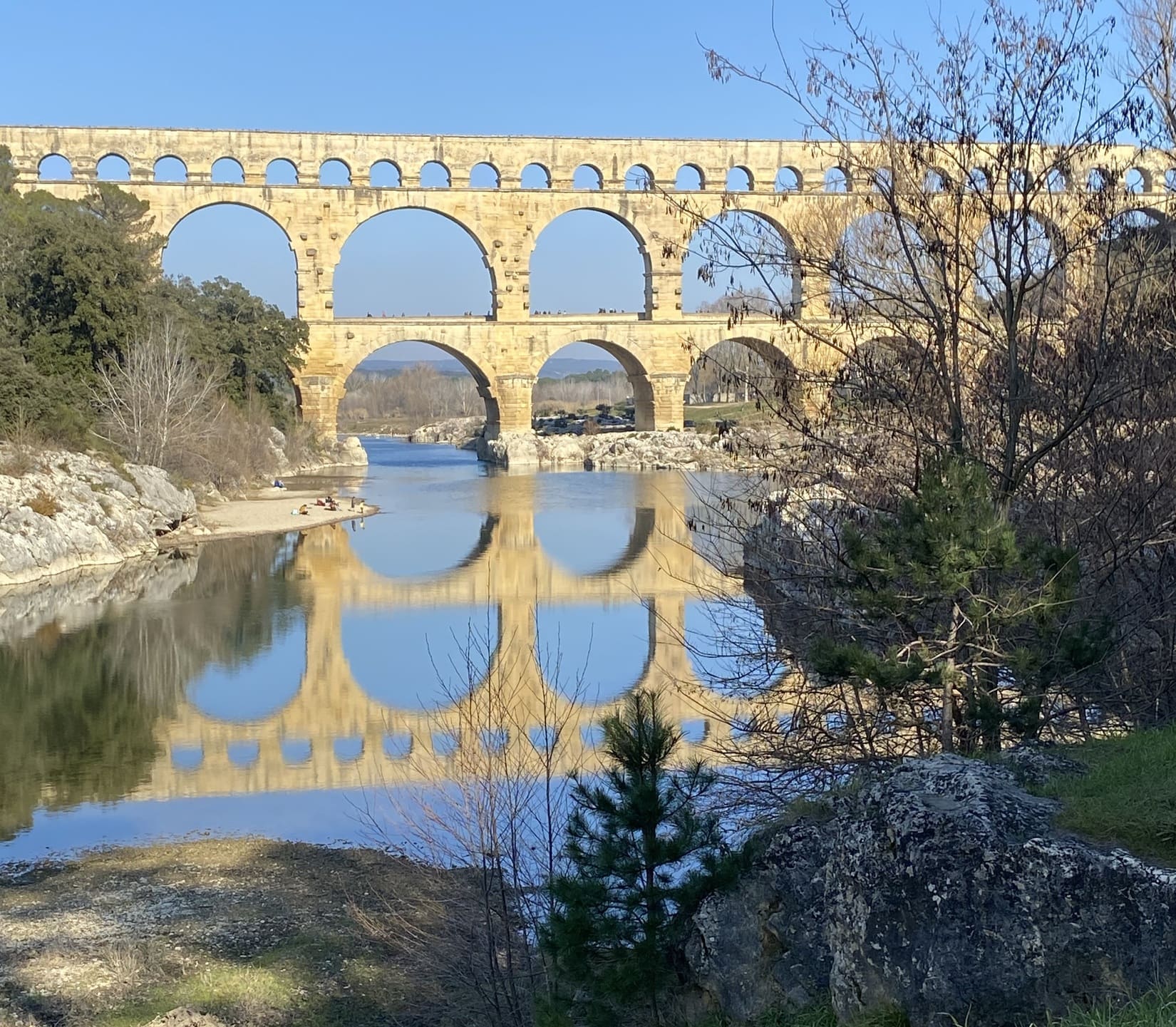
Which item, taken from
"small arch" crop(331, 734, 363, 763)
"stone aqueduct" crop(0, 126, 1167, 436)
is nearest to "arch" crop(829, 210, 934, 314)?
"small arch" crop(331, 734, 363, 763)

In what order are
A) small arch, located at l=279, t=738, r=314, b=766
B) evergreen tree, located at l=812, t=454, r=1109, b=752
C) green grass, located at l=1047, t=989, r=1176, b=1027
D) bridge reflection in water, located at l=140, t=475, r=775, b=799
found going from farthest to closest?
small arch, located at l=279, t=738, r=314, b=766, bridge reflection in water, located at l=140, t=475, r=775, b=799, evergreen tree, located at l=812, t=454, r=1109, b=752, green grass, located at l=1047, t=989, r=1176, b=1027

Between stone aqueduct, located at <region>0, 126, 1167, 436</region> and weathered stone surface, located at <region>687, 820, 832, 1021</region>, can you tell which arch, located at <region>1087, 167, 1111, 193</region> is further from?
stone aqueduct, located at <region>0, 126, 1167, 436</region>

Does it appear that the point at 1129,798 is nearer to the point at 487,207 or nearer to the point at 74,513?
the point at 74,513

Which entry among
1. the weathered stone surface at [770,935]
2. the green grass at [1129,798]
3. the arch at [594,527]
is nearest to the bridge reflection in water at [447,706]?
the arch at [594,527]

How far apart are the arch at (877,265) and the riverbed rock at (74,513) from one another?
496 inches

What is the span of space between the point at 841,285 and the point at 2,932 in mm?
4504

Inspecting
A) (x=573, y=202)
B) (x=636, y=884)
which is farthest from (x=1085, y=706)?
(x=573, y=202)

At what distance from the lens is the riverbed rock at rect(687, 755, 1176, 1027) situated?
2891 millimetres

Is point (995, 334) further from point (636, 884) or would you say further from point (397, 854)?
point (397, 854)

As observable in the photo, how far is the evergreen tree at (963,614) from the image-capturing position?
4098 mm

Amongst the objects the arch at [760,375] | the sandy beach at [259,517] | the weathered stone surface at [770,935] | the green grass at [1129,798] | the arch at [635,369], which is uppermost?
the arch at [635,369]

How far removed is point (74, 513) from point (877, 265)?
570 inches

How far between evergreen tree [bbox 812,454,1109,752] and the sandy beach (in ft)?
50.7

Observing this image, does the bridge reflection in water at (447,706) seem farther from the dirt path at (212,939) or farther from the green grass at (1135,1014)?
the green grass at (1135,1014)
